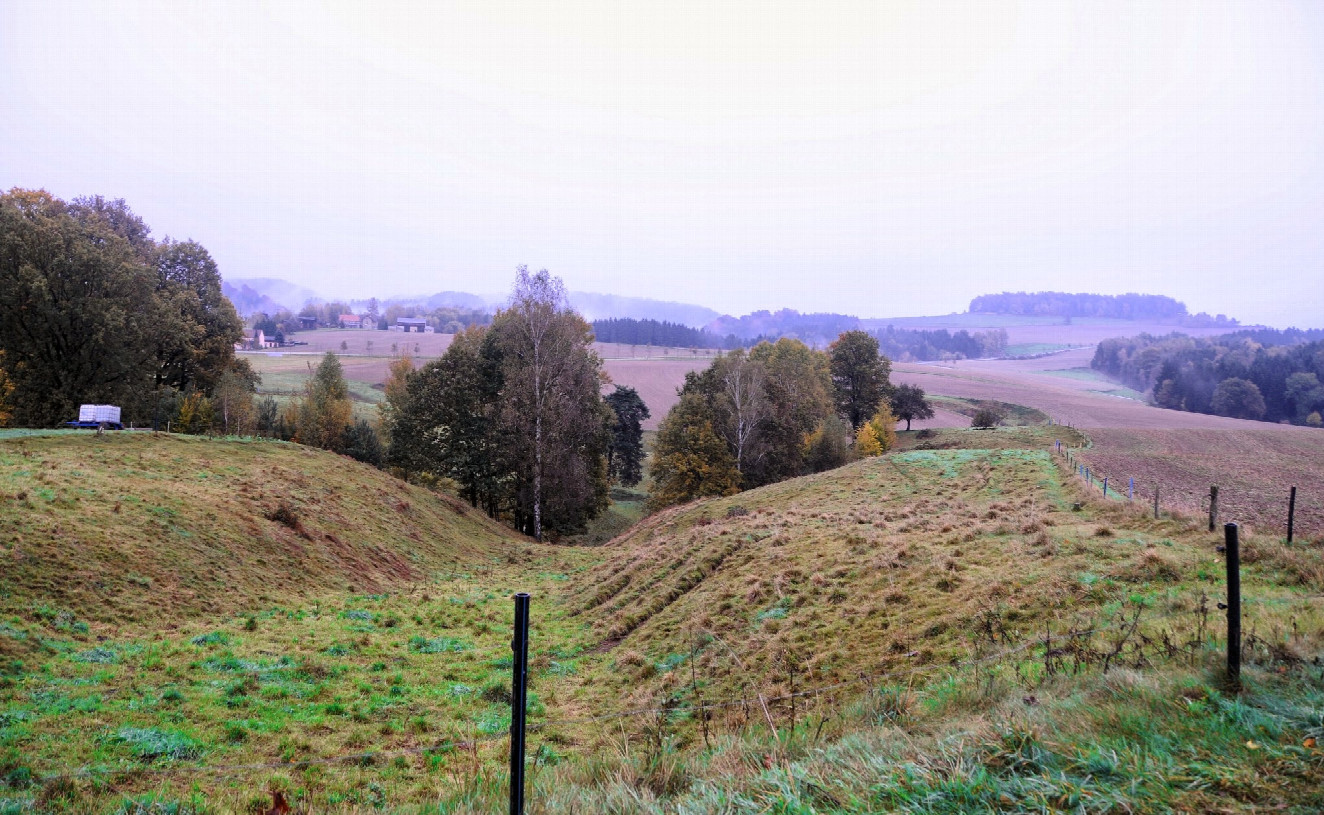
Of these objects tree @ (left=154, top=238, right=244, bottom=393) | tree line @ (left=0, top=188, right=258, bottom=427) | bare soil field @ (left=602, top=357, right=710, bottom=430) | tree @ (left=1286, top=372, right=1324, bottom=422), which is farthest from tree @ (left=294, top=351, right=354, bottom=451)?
tree @ (left=1286, top=372, right=1324, bottom=422)

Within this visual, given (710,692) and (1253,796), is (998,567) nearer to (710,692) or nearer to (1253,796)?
(710,692)

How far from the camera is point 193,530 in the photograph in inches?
632

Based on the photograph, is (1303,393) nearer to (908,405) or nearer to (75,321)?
(908,405)

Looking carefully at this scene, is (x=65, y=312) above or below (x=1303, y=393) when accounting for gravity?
above

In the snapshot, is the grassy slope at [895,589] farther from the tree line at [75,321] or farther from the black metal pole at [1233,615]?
the tree line at [75,321]

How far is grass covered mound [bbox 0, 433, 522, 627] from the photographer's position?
481 inches

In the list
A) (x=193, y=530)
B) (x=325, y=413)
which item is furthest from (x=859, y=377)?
(x=193, y=530)

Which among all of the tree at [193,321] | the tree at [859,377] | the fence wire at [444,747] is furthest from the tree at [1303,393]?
the tree at [193,321]

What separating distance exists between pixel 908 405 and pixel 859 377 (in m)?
6.92

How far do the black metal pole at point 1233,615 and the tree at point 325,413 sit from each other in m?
44.6

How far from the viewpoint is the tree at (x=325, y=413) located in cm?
4431

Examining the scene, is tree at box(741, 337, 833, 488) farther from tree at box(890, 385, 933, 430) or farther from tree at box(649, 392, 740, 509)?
tree at box(890, 385, 933, 430)

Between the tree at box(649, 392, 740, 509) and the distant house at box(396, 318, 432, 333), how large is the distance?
14058 cm

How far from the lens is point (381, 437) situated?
2053 inches
